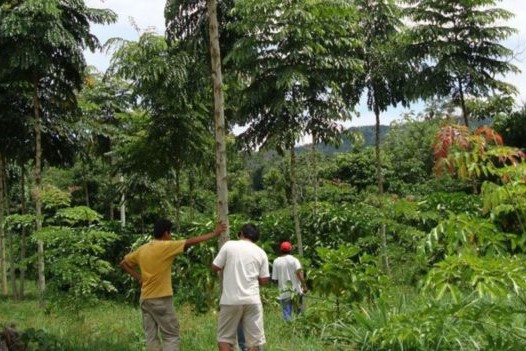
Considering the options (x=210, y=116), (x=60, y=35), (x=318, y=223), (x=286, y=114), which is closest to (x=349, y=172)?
(x=318, y=223)

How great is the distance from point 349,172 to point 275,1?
56.2 ft

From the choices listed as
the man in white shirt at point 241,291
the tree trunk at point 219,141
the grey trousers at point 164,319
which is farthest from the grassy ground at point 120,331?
the tree trunk at point 219,141

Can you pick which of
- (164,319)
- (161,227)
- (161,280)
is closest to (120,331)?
(164,319)

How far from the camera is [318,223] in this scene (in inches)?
660

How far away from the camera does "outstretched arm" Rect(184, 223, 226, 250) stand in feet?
20.2

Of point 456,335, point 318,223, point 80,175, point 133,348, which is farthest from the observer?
point 80,175

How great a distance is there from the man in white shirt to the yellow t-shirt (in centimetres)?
54

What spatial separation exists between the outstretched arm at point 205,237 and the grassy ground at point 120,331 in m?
1.55

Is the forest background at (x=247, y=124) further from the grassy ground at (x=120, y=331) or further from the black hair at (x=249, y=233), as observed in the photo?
the black hair at (x=249, y=233)

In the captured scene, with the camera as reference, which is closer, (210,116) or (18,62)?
(18,62)

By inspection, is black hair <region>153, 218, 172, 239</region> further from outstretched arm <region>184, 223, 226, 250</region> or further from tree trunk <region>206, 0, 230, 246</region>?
tree trunk <region>206, 0, 230, 246</region>

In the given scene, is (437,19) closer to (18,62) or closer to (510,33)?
(510,33)

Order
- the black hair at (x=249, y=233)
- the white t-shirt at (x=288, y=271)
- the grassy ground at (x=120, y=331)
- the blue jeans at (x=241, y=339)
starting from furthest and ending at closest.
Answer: the white t-shirt at (x=288, y=271)
the grassy ground at (x=120, y=331)
the blue jeans at (x=241, y=339)
the black hair at (x=249, y=233)

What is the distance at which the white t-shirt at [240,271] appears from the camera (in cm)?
607
